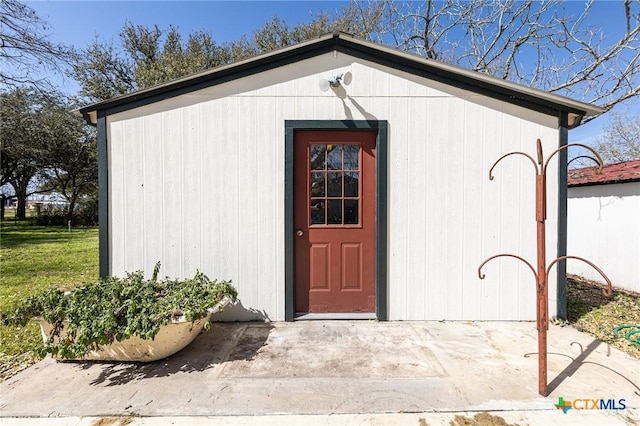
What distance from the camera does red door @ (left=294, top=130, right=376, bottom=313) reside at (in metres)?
3.46

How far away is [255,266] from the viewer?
11.2ft

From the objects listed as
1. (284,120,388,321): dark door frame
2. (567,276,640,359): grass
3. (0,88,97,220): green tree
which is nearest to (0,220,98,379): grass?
(284,120,388,321): dark door frame

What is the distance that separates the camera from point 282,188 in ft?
11.1

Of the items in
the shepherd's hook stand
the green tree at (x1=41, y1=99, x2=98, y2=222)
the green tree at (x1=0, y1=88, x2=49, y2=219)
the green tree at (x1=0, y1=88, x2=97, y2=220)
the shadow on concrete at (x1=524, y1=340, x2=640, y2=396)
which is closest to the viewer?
the shepherd's hook stand

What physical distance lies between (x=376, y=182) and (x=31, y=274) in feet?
21.6

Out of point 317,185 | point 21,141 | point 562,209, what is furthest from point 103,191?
point 21,141

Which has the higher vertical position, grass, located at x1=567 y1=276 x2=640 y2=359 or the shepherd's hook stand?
the shepherd's hook stand

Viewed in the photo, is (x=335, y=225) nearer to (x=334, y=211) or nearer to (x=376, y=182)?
(x=334, y=211)

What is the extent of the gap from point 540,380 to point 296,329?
215cm

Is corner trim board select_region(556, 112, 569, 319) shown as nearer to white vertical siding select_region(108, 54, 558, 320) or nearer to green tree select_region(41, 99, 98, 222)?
white vertical siding select_region(108, 54, 558, 320)

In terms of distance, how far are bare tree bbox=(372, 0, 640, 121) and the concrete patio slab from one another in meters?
4.76

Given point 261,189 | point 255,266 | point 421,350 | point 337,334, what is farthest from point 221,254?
point 421,350

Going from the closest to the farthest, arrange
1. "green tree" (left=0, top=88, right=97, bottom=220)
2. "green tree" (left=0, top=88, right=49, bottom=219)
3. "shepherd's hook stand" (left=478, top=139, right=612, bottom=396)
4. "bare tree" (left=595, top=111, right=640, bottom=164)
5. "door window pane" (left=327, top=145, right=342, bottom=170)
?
"shepherd's hook stand" (left=478, top=139, right=612, bottom=396), "door window pane" (left=327, top=145, right=342, bottom=170), "green tree" (left=0, top=88, right=49, bottom=219), "bare tree" (left=595, top=111, right=640, bottom=164), "green tree" (left=0, top=88, right=97, bottom=220)

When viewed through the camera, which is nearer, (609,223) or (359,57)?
(359,57)
